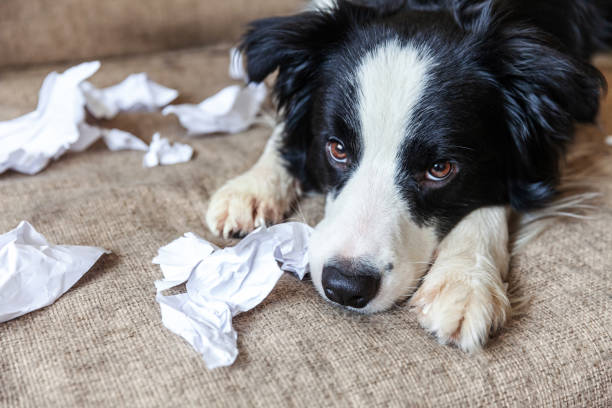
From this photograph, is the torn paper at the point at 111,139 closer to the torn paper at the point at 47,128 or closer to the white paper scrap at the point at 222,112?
the torn paper at the point at 47,128

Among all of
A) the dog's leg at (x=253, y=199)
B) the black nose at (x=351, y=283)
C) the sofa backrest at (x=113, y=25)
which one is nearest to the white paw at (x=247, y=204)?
the dog's leg at (x=253, y=199)

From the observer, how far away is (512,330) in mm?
1325

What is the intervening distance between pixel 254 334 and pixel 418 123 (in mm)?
655

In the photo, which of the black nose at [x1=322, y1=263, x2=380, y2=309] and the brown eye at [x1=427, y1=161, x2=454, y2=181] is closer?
the black nose at [x1=322, y1=263, x2=380, y2=309]

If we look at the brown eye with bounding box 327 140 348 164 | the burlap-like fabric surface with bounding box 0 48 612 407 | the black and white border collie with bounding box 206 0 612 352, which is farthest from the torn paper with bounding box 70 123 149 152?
the brown eye with bounding box 327 140 348 164

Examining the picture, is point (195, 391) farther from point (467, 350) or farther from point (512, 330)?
point (512, 330)

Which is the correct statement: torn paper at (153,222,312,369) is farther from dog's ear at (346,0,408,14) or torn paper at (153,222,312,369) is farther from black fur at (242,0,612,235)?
dog's ear at (346,0,408,14)

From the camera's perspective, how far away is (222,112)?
2270 mm

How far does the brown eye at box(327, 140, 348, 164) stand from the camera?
1627 mm

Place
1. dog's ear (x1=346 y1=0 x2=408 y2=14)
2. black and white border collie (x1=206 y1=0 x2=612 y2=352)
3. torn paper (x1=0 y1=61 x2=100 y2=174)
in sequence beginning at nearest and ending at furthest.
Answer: black and white border collie (x1=206 y1=0 x2=612 y2=352), dog's ear (x1=346 y1=0 x2=408 y2=14), torn paper (x1=0 y1=61 x2=100 y2=174)

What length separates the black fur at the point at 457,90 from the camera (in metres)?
1.53

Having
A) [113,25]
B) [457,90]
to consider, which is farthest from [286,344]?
[113,25]

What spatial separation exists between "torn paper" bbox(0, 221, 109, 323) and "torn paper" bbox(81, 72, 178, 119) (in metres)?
0.91

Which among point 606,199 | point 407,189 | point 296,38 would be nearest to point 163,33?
point 296,38
